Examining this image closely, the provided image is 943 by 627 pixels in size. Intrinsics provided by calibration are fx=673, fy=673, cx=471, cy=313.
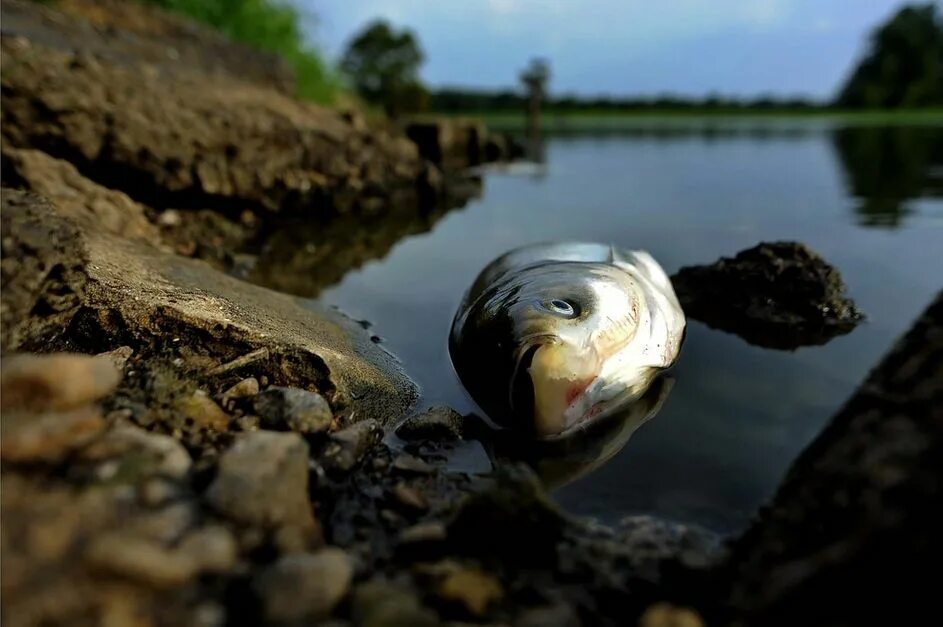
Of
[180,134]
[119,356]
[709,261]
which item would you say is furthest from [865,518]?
[180,134]

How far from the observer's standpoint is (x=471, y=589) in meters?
2.38

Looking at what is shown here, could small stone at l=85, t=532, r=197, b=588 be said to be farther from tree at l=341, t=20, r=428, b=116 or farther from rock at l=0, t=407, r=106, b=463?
tree at l=341, t=20, r=428, b=116

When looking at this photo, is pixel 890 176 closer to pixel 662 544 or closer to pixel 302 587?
pixel 662 544

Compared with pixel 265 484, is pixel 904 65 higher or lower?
higher

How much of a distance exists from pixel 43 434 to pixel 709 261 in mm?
7442

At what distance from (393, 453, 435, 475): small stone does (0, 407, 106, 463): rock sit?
138cm

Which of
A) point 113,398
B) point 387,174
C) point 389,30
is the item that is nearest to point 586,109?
point 389,30

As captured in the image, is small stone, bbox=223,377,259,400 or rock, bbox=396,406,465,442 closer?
small stone, bbox=223,377,259,400

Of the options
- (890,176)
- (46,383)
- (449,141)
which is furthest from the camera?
(449,141)

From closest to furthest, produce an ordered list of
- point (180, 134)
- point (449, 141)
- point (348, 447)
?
point (348, 447) < point (180, 134) < point (449, 141)

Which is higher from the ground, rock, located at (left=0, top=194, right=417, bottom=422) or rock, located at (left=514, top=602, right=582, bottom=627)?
rock, located at (left=0, top=194, right=417, bottom=422)

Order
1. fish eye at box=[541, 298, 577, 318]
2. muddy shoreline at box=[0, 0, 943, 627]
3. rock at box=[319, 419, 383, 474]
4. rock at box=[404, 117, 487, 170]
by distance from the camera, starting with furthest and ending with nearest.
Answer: rock at box=[404, 117, 487, 170], fish eye at box=[541, 298, 577, 318], rock at box=[319, 419, 383, 474], muddy shoreline at box=[0, 0, 943, 627]

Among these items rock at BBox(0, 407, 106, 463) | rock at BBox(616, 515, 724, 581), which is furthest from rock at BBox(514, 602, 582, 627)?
rock at BBox(0, 407, 106, 463)

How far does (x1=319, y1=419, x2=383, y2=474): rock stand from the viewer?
10.8 feet
